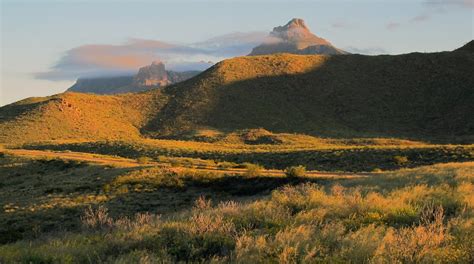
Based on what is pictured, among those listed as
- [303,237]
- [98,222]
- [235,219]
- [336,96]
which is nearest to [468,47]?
[336,96]

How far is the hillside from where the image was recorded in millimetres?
99250

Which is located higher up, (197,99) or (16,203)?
(197,99)

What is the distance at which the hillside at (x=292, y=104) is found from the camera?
99250 mm

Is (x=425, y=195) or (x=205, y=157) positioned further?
(x=205, y=157)

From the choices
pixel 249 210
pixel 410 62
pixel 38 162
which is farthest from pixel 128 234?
pixel 410 62

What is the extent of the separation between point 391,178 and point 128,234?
16.7 metres

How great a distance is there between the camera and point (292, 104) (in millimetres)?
111625

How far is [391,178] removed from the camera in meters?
23.3

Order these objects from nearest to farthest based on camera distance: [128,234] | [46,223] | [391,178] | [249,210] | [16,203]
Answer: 1. [128,234]
2. [249,210]
3. [391,178]
4. [46,223]
5. [16,203]

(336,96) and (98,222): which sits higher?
(336,96)

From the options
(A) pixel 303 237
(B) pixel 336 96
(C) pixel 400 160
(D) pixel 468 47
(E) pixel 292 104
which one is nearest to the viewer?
(A) pixel 303 237

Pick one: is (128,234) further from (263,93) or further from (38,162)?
(263,93)

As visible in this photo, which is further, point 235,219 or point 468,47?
point 468,47

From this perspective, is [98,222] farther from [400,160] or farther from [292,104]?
[292,104]
